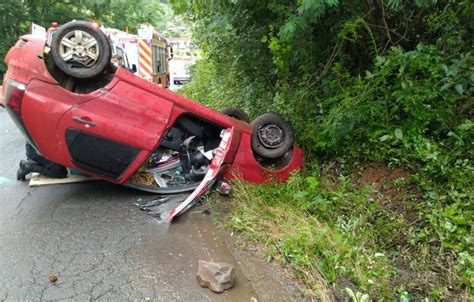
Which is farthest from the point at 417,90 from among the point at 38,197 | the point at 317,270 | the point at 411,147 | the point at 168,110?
the point at 38,197

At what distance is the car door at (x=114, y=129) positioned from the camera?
4.29m

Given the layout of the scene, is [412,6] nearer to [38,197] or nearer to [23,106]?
[23,106]

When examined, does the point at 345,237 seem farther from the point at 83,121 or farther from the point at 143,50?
the point at 143,50

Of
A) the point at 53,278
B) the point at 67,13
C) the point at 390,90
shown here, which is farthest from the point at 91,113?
the point at 67,13

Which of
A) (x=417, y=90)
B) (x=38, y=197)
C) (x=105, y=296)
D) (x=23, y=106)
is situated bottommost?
(x=38, y=197)

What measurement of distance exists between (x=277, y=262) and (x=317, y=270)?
392 mm

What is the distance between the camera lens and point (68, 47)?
4152mm

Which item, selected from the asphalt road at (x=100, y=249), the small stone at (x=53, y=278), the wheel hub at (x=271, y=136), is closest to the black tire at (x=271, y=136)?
the wheel hub at (x=271, y=136)

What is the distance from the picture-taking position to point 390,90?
450cm

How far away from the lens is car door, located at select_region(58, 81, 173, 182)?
14.1 feet

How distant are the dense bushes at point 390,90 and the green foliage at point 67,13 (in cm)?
1814

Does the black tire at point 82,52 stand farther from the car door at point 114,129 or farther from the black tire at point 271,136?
the black tire at point 271,136

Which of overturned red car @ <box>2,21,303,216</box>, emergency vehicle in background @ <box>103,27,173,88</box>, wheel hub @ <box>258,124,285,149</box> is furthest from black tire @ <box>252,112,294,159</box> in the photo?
emergency vehicle in background @ <box>103,27,173,88</box>

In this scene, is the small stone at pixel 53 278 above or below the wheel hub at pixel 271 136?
below
